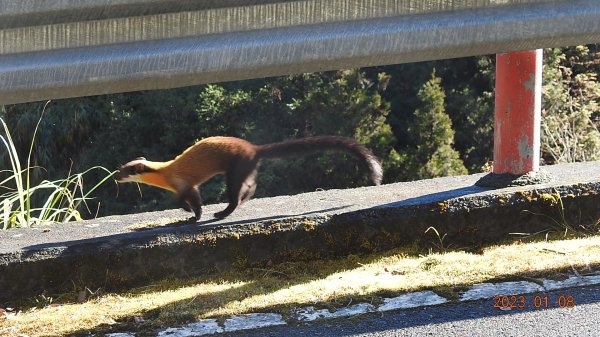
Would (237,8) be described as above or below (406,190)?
above

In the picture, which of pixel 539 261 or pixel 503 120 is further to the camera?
pixel 503 120

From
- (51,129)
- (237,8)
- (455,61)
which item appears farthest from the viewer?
(51,129)

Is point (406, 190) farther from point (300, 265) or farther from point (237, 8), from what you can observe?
point (237, 8)

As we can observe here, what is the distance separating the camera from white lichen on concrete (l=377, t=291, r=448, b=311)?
2963 mm

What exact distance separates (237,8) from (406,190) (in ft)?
5.33

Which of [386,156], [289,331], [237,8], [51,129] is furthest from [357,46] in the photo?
[51,129]

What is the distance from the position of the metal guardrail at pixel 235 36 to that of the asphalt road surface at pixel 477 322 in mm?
864

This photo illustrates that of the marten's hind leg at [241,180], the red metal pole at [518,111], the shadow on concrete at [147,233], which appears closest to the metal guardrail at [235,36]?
the red metal pole at [518,111]

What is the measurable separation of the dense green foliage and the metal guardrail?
757 cm

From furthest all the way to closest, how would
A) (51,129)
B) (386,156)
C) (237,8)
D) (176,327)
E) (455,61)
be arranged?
(51,129) < (455,61) < (386,156) < (176,327) < (237,8)

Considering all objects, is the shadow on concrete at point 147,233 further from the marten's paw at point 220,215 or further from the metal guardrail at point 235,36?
the metal guardrail at point 235,36

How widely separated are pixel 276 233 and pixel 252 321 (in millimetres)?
648

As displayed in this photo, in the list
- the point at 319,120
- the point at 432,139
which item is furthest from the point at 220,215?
the point at 319,120

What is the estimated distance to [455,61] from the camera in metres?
13.4
